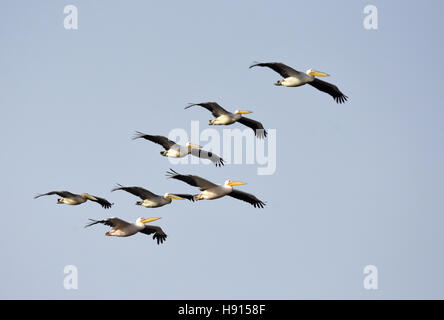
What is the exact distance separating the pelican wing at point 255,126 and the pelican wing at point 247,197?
9.19ft

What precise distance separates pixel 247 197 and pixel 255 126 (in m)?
3.08

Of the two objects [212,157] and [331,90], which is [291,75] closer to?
[331,90]

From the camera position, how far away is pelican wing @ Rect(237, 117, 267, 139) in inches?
1282

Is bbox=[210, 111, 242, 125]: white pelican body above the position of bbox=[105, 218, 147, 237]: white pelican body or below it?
above

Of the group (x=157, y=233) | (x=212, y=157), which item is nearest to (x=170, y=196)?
(x=157, y=233)

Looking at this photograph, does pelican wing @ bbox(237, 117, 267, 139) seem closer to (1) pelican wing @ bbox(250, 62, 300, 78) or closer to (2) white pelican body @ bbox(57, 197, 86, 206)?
(1) pelican wing @ bbox(250, 62, 300, 78)

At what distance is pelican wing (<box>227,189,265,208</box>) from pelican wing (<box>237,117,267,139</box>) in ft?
9.19

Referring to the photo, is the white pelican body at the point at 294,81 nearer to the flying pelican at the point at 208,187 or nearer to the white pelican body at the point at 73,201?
the flying pelican at the point at 208,187

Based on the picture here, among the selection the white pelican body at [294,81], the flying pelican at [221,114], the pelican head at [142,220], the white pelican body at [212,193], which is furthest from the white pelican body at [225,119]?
the pelican head at [142,220]

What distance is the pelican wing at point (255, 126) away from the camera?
32.6m

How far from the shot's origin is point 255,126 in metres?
32.9

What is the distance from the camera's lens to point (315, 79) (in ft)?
103

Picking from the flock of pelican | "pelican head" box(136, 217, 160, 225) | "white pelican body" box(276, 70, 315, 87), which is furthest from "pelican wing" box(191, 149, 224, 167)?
"white pelican body" box(276, 70, 315, 87)
